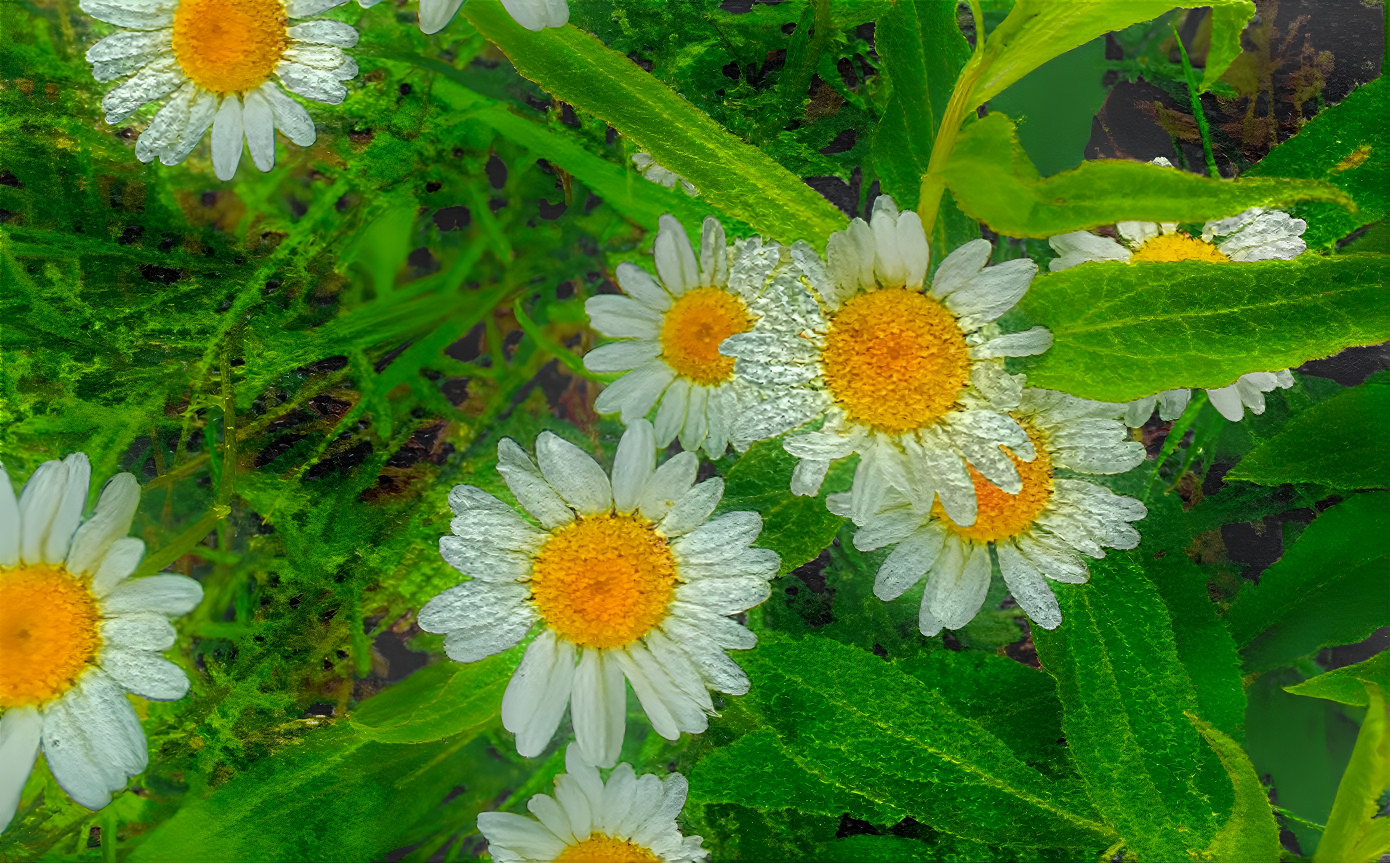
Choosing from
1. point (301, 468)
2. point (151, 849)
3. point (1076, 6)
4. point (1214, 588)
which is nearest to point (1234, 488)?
point (1214, 588)

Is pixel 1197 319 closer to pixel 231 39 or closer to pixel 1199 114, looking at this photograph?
pixel 1199 114

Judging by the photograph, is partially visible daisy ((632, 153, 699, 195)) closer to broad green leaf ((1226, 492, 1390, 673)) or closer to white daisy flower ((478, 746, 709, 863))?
white daisy flower ((478, 746, 709, 863))

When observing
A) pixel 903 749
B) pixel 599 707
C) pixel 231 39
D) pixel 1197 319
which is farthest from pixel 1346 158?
pixel 231 39

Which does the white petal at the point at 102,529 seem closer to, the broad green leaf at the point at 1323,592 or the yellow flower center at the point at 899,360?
the yellow flower center at the point at 899,360

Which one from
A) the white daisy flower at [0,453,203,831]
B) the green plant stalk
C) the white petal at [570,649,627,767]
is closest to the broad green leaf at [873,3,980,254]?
the green plant stalk

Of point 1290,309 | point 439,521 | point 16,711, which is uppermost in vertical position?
point 1290,309

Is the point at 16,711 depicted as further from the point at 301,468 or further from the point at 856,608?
the point at 856,608
